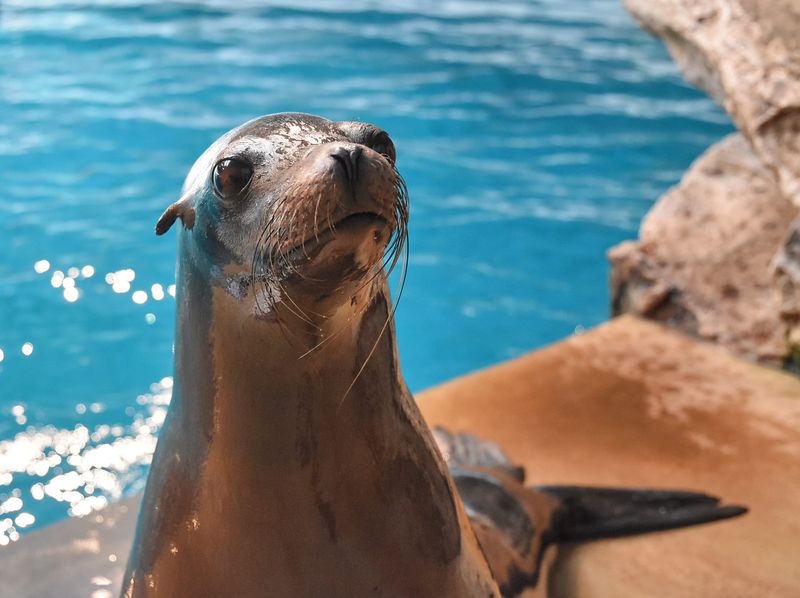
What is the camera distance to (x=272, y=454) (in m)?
1.78

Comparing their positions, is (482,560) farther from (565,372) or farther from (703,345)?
(703,345)

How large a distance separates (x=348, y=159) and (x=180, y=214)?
0.44 meters

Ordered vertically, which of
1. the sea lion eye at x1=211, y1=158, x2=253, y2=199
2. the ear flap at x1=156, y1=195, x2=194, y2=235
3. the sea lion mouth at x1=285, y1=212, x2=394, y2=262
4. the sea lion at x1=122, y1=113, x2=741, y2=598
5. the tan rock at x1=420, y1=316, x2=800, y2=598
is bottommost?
the tan rock at x1=420, y1=316, x2=800, y2=598

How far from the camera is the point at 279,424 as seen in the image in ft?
Result: 5.83

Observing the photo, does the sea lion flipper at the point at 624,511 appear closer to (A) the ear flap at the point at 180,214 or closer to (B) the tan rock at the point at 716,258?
(B) the tan rock at the point at 716,258

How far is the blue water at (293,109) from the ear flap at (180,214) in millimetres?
2226

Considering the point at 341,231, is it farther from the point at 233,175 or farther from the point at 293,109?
the point at 293,109

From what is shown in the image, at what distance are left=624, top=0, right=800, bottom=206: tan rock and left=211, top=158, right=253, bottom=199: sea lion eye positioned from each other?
2.56 meters

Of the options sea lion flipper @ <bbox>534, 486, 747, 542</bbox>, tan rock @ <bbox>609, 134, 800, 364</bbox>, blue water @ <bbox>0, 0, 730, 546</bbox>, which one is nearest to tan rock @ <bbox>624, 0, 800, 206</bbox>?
tan rock @ <bbox>609, 134, 800, 364</bbox>

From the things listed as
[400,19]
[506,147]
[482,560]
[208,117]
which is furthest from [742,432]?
[400,19]

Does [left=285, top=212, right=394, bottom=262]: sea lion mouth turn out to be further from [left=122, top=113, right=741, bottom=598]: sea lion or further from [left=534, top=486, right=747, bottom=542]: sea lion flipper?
[left=534, top=486, right=747, bottom=542]: sea lion flipper

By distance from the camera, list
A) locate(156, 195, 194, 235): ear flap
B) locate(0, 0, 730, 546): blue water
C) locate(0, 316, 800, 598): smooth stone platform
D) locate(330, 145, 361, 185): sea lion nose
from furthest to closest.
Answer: locate(0, 0, 730, 546): blue water, locate(0, 316, 800, 598): smooth stone platform, locate(156, 195, 194, 235): ear flap, locate(330, 145, 361, 185): sea lion nose

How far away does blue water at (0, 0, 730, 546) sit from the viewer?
5.05 metres

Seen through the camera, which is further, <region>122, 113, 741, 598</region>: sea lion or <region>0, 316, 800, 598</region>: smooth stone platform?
<region>0, 316, 800, 598</region>: smooth stone platform
